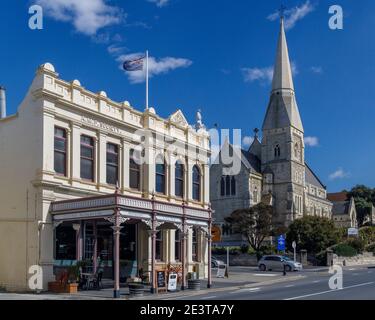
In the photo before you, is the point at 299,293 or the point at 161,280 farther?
the point at 161,280

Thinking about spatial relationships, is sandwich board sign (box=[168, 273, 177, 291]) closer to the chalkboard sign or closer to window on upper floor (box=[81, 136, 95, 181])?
the chalkboard sign

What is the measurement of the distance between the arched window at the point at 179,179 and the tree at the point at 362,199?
391 feet

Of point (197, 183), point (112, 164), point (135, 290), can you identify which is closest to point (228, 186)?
point (197, 183)

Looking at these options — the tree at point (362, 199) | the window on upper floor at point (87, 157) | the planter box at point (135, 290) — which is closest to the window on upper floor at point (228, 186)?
the tree at point (362, 199)

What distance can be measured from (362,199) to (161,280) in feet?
430

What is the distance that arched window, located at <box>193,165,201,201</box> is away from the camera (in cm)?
3838

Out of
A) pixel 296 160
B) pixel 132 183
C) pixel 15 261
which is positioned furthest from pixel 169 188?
pixel 296 160

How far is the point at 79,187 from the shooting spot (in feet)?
94.4

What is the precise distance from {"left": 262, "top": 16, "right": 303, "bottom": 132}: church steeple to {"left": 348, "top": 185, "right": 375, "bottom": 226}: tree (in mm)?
47858

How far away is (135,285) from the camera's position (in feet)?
80.5

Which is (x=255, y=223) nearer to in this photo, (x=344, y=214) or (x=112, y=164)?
(x=112, y=164)
